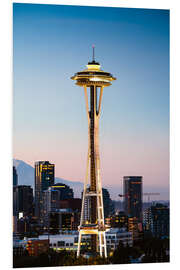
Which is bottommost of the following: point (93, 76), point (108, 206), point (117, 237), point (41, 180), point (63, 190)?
point (117, 237)

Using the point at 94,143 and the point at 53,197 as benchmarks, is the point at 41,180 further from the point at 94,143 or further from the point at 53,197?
the point at 94,143

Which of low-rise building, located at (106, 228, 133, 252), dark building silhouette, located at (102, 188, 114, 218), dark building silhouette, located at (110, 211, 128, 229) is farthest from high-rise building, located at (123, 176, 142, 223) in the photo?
low-rise building, located at (106, 228, 133, 252)

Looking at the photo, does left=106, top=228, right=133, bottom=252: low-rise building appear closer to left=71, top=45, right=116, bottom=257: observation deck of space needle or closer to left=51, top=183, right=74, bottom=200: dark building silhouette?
left=71, top=45, right=116, bottom=257: observation deck of space needle

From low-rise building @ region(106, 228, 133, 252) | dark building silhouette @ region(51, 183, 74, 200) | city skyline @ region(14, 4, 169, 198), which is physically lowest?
low-rise building @ region(106, 228, 133, 252)

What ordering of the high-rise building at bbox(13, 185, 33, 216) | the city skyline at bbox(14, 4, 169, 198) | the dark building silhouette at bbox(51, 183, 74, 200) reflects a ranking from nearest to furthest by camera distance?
1. the city skyline at bbox(14, 4, 169, 198)
2. the dark building silhouette at bbox(51, 183, 74, 200)
3. the high-rise building at bbox(13, 185, 33, 216)

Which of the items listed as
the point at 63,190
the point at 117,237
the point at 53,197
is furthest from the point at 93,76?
the point at 53,197

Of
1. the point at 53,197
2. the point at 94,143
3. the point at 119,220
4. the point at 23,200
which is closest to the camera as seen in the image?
the point at 94,143

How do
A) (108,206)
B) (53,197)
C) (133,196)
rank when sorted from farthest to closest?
(53,197) → (108,206) → (133,196)
